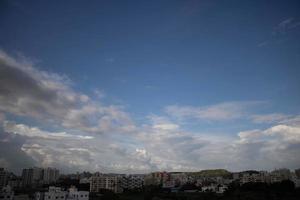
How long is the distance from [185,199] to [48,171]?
39761 millimetres

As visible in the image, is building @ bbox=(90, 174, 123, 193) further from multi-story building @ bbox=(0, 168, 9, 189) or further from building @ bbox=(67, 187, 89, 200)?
building @ bbox=(67, 187, 89, 200)

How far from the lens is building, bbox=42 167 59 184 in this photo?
59353 millimetres

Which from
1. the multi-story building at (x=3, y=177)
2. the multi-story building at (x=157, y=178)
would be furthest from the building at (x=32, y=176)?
the multi-story building at (x=157, y=178)

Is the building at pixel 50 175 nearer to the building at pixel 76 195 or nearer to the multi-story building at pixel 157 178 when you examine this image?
the multi-story building at pixel 157 178

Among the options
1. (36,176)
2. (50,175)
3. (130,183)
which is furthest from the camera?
(50,175)

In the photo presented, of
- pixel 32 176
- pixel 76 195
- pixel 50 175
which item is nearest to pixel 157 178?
pixel 50 175

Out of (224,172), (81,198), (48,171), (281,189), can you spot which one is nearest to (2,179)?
(48,171)

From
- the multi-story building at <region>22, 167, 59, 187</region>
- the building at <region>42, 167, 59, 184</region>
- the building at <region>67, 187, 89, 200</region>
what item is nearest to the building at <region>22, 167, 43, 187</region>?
the multi-story building at <region>22, 167, 59, 187</region>

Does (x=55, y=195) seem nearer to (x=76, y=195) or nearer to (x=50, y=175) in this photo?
(x=76, y=195)

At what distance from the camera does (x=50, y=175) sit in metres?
61.9

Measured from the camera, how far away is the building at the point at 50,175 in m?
59.4

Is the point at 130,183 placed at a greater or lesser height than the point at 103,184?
lesser

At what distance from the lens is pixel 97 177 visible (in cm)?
4547

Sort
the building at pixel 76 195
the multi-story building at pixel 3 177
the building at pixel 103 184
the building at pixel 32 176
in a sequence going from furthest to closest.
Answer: the building at pixel 32 176 < the building at pixel 103 184 < the multi-story building at pixel 3 177 < the building at pixel 76 195
